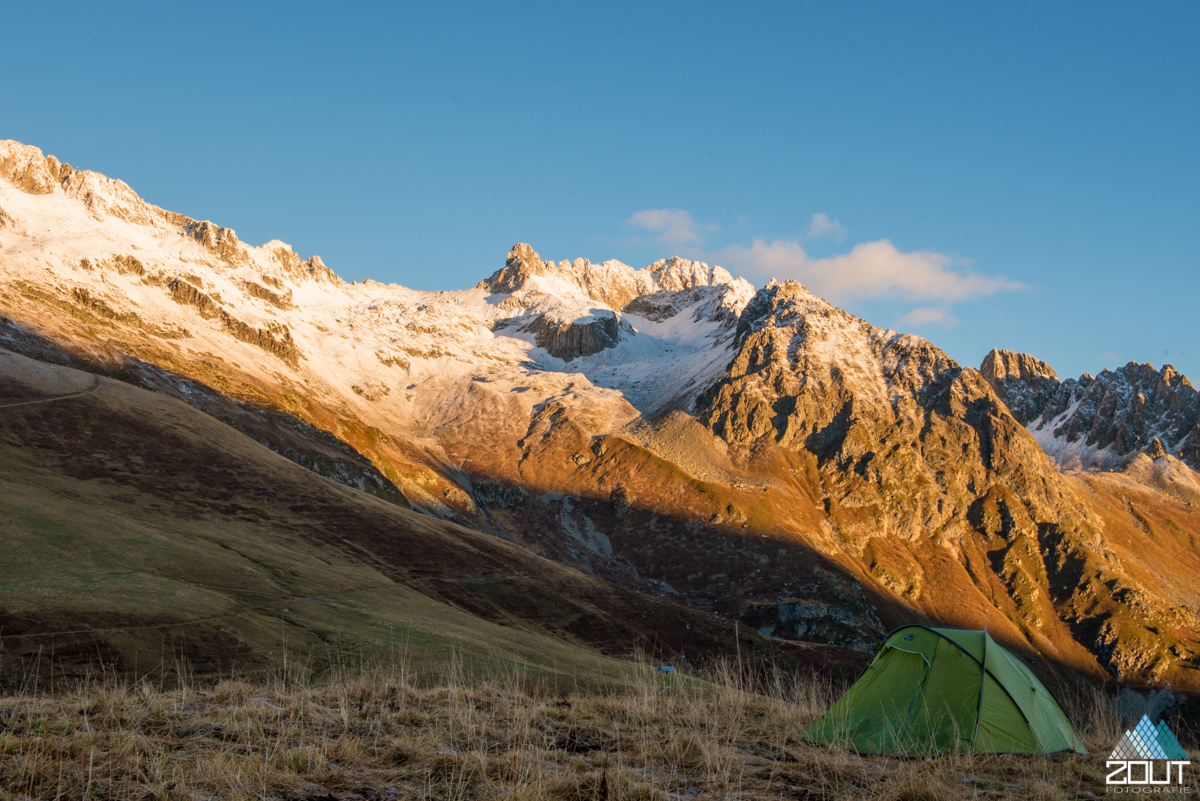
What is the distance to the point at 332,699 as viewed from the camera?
38.1 ft

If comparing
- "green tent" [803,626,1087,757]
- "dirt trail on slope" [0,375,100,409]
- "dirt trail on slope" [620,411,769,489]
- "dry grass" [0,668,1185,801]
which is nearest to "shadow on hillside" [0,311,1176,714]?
"dirt trail on slope" [0,375,100,409]

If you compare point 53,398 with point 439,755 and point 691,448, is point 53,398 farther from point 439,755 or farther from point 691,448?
point 691,448

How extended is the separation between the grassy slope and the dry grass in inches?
374

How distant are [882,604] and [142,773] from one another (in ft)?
496

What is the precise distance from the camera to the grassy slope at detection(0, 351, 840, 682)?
2631 cm

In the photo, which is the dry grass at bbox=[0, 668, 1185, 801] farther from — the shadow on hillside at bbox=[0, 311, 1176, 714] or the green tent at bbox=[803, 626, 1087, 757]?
the shadow on hillside at bbox=[0, 311, 1176, 714]

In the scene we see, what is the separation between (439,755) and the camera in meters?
8.20

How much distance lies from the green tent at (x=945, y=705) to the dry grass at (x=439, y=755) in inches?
28.4

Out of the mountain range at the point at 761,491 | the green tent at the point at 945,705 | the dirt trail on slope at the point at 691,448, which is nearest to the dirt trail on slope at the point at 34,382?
the mountain range at the point at 761,491

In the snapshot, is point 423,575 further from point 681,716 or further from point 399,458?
point 399,458

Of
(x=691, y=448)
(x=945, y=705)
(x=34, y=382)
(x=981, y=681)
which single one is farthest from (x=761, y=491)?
(x=945, y=705)

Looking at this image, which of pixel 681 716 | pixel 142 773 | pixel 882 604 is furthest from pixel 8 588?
pixel 882 604

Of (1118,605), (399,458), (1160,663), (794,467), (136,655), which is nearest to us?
(136,655)

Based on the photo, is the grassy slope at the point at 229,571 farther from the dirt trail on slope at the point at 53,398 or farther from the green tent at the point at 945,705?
the green tent at the point at 945,705
